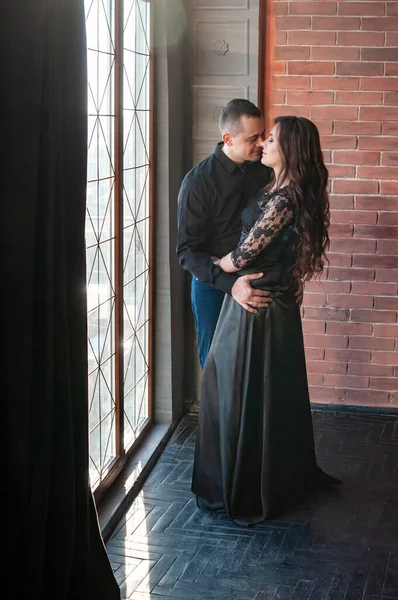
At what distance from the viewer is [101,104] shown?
171 inches

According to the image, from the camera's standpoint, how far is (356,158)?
5867 mm

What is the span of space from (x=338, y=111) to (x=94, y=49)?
6.99 feet

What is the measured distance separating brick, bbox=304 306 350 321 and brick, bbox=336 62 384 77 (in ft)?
4.99

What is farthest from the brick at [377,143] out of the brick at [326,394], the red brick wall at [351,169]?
the brick at [326,394]

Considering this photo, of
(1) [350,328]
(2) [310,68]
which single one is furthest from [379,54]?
(1) [350,328]

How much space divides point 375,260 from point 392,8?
1574mm

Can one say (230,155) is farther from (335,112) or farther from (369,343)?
(369,343)

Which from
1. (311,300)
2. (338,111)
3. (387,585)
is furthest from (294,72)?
(387,585)

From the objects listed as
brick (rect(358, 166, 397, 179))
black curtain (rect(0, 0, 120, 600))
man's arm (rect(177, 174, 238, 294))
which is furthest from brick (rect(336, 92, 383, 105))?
black curtain (rect(0, 0, 120, 600))

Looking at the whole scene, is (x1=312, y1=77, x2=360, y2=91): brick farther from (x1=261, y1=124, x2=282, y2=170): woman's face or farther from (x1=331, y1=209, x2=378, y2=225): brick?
(x1=261, y1=124, x2=282, y2=170): woman's face

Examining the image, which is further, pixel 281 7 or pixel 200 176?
pixel 281 7

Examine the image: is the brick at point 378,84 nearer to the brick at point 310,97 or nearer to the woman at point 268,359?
the brick at point 310,97

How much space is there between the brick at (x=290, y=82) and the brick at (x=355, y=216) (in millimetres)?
821

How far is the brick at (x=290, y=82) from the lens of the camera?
5.81 meters
